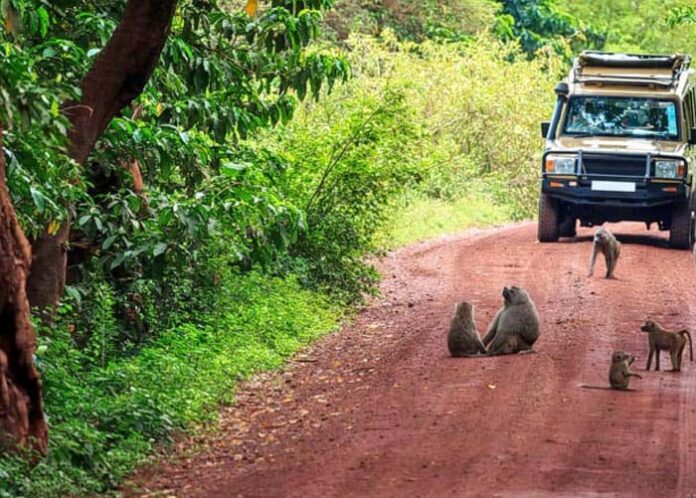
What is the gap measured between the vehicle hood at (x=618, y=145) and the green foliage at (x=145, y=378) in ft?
24.8

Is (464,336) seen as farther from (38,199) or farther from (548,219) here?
(548,219)

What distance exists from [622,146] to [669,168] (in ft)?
2.48

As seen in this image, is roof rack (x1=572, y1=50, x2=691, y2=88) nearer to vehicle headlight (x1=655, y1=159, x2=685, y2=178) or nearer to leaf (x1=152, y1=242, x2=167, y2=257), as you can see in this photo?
vehicle headlight (x1=655, y1=159, x2=685, y2=178)

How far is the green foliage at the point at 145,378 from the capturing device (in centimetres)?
950

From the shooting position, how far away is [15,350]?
9.47 m

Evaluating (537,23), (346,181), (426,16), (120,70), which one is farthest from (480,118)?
(120,70)

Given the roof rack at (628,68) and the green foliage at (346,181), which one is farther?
the roof rack at (628,68)

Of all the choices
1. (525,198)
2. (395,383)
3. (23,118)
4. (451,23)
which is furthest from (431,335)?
(451,23)

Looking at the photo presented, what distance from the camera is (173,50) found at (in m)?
12.6

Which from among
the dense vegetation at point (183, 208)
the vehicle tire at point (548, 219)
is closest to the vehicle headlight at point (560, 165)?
the vehicle tire at point (548, 219)

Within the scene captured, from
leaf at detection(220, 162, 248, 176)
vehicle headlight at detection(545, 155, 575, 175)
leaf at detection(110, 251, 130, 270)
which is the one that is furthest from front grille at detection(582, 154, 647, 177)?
leaf at detection(110, 251, 130, 270)

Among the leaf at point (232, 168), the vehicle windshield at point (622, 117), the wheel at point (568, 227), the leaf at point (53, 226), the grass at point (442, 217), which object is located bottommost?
the grass at point (442, 217)

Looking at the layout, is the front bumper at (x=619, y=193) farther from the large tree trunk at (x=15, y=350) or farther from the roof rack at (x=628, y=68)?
the large tree trunk at (x=15, y=350)

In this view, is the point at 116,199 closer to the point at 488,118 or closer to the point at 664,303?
the point at 664,303
